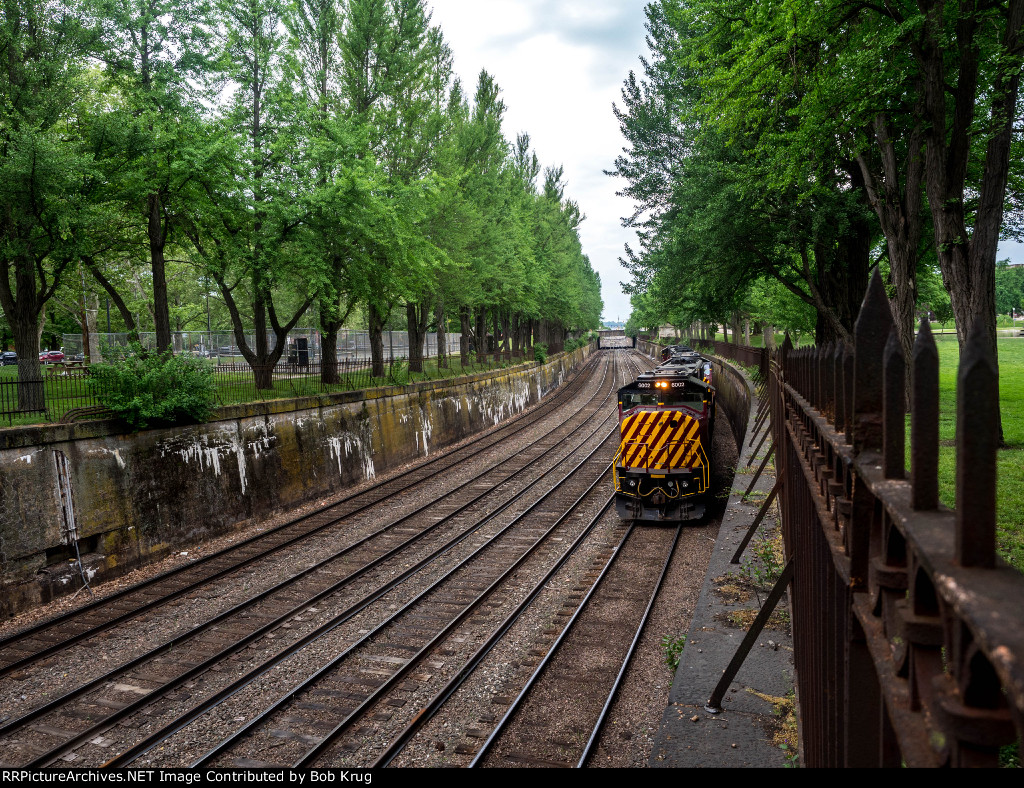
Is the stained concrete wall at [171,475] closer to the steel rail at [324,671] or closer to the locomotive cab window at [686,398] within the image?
the steel rail at [324,671]

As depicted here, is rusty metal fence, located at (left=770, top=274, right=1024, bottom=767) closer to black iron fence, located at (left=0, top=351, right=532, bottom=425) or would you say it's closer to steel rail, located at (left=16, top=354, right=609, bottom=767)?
steel rail, located at (left=16, top=354, right=609, bottom=767)

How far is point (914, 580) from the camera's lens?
1.45 meters

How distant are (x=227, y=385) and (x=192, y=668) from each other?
42.3 feet

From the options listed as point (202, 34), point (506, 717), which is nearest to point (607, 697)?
point (506, 717)

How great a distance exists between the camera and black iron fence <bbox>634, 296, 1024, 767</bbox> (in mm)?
1087

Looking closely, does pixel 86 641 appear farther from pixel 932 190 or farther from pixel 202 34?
pixel 932 190

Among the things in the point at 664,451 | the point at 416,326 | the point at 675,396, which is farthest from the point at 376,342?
the point at 664,451

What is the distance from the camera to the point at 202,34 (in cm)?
1598

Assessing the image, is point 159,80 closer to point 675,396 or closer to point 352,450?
point 352,450

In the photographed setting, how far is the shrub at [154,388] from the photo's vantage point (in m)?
12.8

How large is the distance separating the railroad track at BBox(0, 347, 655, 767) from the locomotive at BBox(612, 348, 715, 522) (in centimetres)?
Answer: 365

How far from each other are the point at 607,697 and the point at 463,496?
10.3 m

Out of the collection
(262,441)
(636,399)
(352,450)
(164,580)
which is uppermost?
(636,399)

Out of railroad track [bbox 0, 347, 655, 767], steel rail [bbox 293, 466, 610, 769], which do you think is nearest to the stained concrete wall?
railroad track [bbox 0, 347, 655, 767]
